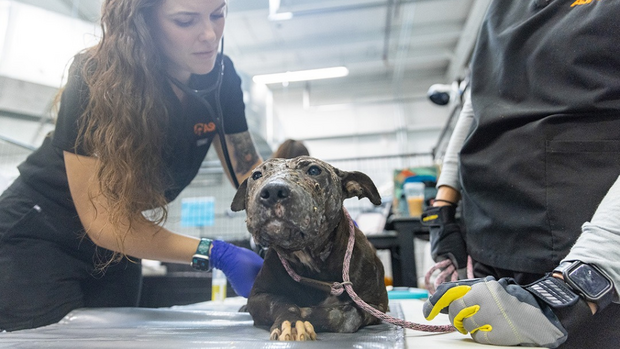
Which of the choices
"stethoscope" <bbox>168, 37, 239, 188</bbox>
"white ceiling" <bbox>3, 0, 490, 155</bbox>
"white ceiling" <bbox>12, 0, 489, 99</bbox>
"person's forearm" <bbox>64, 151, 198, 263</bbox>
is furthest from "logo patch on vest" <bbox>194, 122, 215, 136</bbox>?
"white ceiling" <bbox>12, 0, 489, 99</bbox>

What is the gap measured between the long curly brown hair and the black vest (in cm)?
83

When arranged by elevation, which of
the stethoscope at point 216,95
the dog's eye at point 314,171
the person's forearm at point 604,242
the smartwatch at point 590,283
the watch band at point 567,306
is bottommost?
the watch band at point 567,306

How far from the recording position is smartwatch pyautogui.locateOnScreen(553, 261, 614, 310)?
0.64m

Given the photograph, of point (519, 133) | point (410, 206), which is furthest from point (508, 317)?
point (410, 206)

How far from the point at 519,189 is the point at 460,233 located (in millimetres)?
282

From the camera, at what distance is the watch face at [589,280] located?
0.64 m

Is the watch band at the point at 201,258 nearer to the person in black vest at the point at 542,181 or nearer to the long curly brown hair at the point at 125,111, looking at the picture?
the long curly brown hair at the point at 125,111

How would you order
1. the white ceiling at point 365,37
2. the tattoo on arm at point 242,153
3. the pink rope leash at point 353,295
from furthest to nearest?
the white ceiling at point 365,37 < the tattoo on arm at point 242,153 < the pink rope leash at point 353,295

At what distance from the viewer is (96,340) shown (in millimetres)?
738

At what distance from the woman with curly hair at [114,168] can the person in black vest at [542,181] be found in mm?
663

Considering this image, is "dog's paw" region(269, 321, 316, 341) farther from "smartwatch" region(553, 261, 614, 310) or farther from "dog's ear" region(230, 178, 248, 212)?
"smartwatch" region(553, 261, 614, 310)

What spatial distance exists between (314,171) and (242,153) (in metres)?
0.59

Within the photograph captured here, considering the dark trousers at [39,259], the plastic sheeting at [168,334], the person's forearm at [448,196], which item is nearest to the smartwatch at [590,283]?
the plastic sheeting at [168,334]

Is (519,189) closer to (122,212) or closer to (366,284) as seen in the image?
(366,284)
